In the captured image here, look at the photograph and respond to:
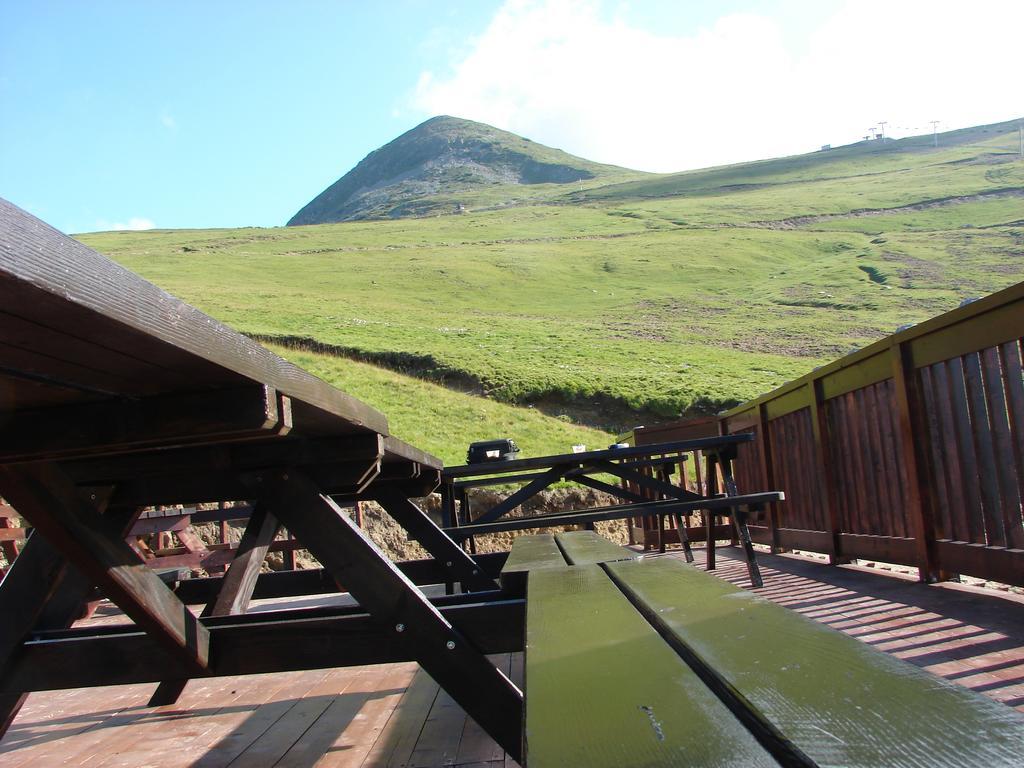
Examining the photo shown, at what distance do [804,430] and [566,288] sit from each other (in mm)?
48908

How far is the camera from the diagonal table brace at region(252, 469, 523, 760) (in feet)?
8.58

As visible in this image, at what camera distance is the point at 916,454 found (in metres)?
4.38

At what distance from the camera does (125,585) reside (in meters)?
2.50

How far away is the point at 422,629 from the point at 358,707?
1.50 meters

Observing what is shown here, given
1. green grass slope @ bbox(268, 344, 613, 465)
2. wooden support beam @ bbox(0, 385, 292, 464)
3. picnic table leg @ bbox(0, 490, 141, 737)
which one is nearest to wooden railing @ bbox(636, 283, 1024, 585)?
wooden support beam @ bbox(0, 385, 292, 464)

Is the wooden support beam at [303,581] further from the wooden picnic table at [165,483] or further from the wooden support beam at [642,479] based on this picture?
the wooden support beam at [642,479]

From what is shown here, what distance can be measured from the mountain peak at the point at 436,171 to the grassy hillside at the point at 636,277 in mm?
40455

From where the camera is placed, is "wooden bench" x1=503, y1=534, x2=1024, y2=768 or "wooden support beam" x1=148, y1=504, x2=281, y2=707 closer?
"wooden bench" x1=503, y1=534, x2=1024, y2=768

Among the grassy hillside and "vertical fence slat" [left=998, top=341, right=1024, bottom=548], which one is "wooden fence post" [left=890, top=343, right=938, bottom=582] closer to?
"vertical fence slat" [left=998, top=341, right=1024, bottom=548]

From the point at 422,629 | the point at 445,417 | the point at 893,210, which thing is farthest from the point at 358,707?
the point at 893,210

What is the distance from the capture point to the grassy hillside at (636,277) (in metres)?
29.8

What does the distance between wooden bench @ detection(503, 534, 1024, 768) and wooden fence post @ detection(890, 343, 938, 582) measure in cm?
301

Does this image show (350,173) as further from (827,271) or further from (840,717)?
(840,717)

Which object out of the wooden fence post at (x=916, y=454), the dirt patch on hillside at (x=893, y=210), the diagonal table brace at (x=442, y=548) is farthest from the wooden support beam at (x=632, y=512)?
the dirt patch on hillside at (x=893, y=210)
